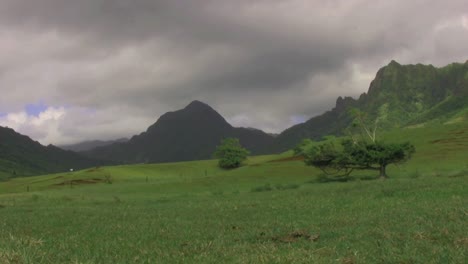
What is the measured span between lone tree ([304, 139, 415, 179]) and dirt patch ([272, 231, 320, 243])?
53637 mm

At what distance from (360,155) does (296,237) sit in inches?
2360

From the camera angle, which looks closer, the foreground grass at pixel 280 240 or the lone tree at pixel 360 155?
the foreground grass at pixel 280 240

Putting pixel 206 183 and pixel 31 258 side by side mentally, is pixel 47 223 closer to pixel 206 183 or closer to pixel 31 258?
pixel 31 258

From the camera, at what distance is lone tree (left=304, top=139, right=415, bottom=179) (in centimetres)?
6971

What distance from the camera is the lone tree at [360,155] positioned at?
6971cm

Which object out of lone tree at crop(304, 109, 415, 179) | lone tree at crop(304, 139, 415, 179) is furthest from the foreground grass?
lone tree at crop(304, 109, 415, 179)

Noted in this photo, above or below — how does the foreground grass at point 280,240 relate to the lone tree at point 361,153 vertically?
below

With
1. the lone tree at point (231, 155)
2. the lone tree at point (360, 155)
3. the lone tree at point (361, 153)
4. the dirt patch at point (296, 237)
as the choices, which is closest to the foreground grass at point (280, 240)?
the dirt patch at point (296, 237)

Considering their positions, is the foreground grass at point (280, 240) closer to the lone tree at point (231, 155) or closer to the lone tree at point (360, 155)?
the lone tree at point (360, 155)

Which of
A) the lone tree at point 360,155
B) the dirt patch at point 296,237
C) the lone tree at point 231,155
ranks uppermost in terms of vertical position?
the lone tree at point 231,155

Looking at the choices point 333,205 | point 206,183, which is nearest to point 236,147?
point 206,183

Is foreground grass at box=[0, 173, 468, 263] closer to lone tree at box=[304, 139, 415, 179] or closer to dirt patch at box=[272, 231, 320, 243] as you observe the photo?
dirt patch at box=[272, 231, 320, 243]

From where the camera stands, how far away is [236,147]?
5600 inches

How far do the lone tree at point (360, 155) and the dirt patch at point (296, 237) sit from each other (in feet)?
176
